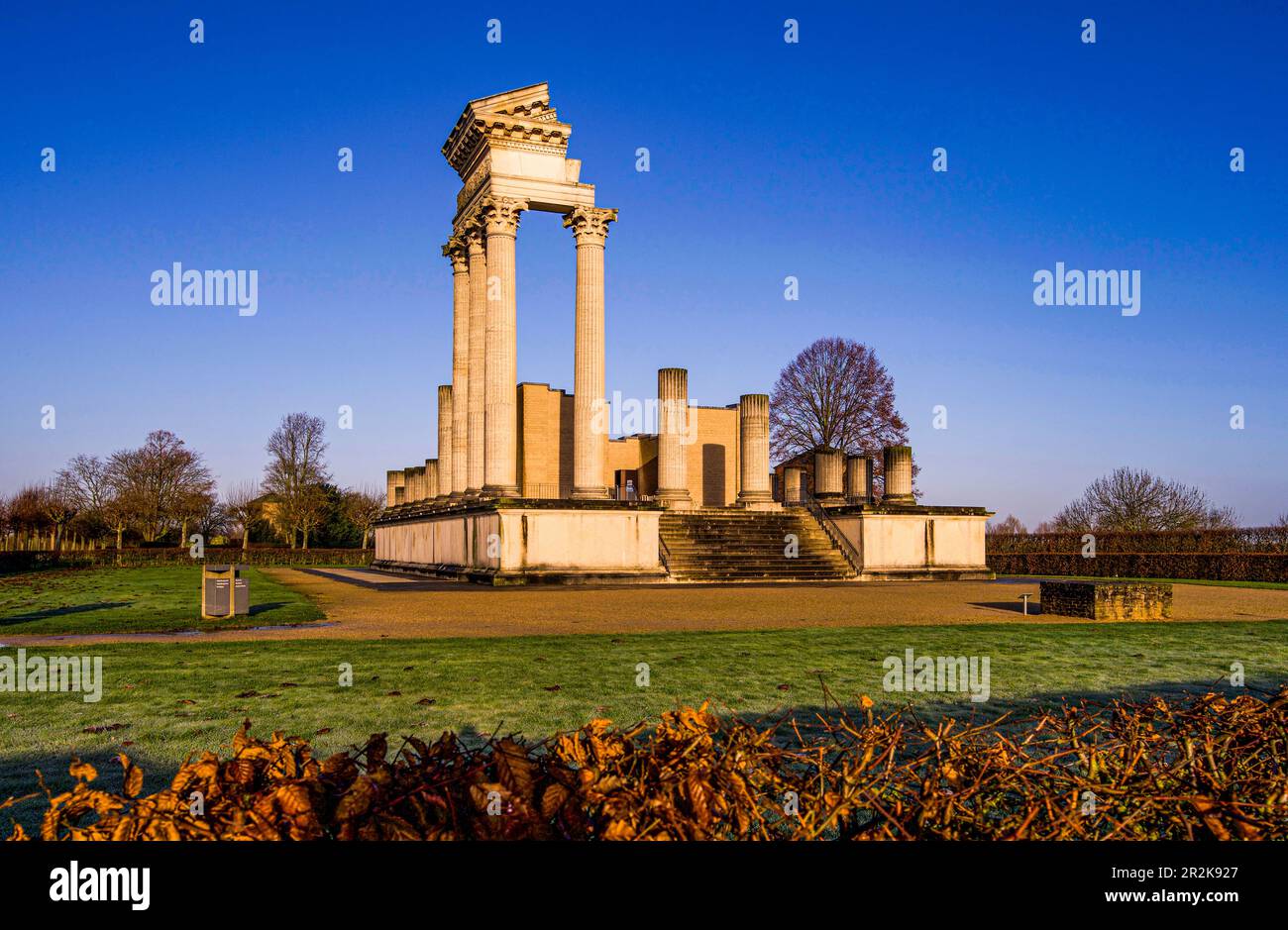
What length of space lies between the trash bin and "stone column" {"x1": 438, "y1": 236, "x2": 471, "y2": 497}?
23.3m

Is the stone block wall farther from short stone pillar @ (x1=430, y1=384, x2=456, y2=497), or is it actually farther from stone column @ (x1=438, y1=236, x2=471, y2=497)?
short stone pillar @ (x1=430, y1=384, x2=456, y2=497)

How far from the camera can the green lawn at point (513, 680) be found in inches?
300

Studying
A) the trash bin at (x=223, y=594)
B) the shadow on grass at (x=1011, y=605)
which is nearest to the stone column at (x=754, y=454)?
the shadow on grass at (x=1011, y=605)

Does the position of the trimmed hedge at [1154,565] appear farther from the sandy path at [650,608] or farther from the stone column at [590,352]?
the stone column at [590,352]

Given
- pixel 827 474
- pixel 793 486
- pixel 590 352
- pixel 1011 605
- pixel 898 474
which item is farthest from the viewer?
pixel 793 486

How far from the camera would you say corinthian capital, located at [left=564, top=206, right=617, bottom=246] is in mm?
38250

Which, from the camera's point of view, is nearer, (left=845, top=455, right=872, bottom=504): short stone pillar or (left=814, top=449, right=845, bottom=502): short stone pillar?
(left=814, top=449, right=845, bottom=502): short stone pillar

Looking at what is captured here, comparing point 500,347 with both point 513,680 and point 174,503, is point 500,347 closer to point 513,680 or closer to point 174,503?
point 513,680

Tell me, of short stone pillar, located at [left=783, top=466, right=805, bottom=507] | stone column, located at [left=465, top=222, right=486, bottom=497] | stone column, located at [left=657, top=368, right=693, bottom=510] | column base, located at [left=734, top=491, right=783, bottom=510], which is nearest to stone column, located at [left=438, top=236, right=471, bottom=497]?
stone column, located at [left=465, top=222, right=486, bottom=497]

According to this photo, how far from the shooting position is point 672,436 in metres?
39.4

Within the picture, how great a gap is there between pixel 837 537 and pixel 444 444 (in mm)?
20860

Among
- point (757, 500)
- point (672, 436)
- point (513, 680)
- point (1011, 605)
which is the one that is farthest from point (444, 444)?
point (513, 680)
